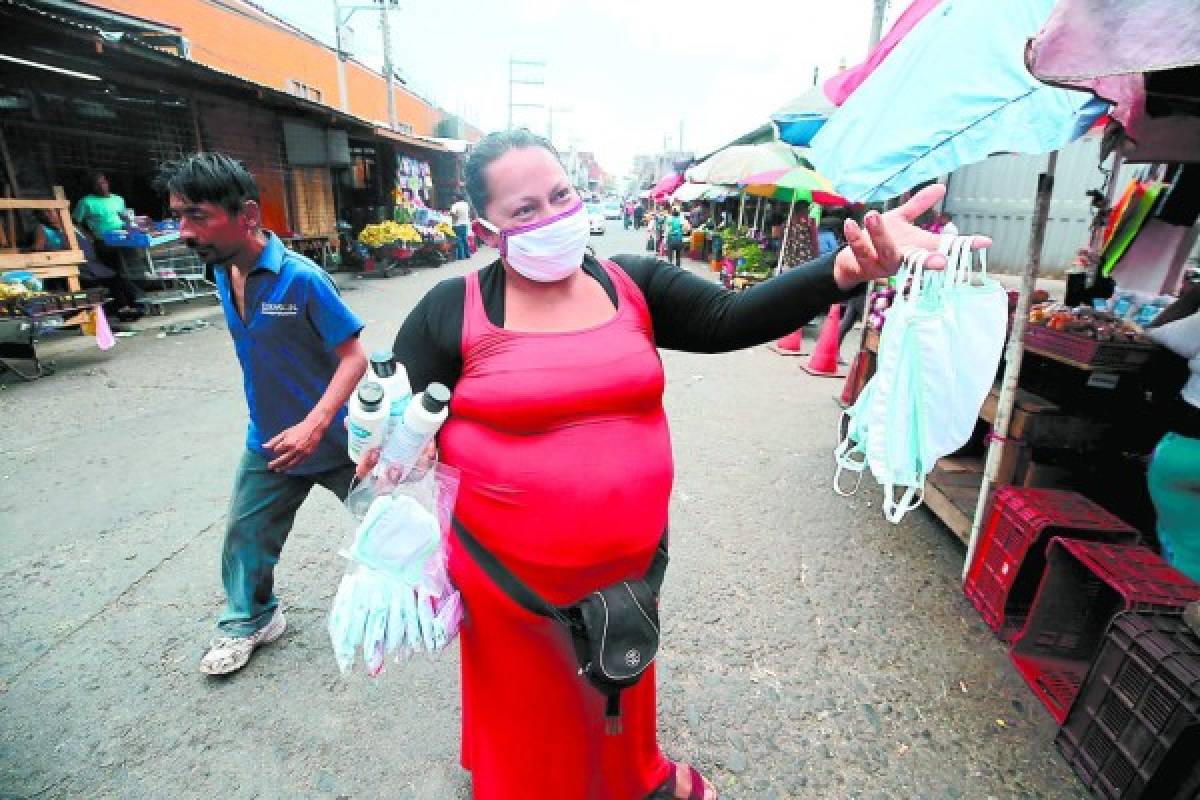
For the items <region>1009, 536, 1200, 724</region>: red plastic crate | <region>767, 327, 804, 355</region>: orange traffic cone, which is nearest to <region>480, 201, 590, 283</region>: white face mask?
<region>1009, 536, 1200, 724</region>: red plastic crate

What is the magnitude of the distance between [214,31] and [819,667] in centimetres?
1770

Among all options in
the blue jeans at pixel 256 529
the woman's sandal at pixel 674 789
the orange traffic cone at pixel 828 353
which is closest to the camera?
the woman's sandal at pixel 674 789

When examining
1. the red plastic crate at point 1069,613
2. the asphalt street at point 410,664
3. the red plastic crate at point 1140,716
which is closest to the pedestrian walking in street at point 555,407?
the asphalt street at point 410,664

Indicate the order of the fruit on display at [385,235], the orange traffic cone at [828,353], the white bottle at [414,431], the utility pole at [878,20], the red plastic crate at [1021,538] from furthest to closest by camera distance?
the fruit on display at [385,235], the utility pole at [878,20], the orange traffic cone at [828,353], the red plastic crate at [1021,538], the white bottle at [414,431]

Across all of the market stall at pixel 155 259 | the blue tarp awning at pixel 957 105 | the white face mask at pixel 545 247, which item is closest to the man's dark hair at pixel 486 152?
the white face mask at pixel 545 247

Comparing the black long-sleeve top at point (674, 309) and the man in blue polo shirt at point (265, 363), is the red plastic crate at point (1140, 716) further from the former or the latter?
the man in blue polo shirt at point (265, 363)

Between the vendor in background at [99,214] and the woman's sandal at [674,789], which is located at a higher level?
the vendor in background at [99,214]

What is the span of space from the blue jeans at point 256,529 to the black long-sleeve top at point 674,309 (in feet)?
3.51

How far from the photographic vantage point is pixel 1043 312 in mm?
3377

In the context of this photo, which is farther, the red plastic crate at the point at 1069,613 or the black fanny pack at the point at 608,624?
the red plastic crate at the point at 1069,613

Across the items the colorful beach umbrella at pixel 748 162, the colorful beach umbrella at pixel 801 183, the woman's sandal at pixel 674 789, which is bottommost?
the woman's sandal at pixel 674 789

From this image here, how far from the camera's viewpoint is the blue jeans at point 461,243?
1795 centimetres

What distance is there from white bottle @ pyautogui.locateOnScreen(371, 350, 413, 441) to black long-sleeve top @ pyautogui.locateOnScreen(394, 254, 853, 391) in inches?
2.1

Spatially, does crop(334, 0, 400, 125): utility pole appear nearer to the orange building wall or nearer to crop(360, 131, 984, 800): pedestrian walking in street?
the orange building wall
